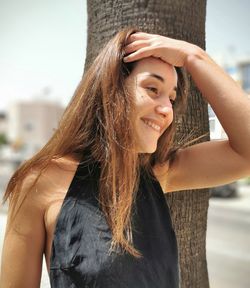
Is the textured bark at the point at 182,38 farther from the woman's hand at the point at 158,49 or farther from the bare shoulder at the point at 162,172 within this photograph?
the woman's hand at the point at 158,49

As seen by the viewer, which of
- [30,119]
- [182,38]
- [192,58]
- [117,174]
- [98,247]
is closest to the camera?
A: [98,247]

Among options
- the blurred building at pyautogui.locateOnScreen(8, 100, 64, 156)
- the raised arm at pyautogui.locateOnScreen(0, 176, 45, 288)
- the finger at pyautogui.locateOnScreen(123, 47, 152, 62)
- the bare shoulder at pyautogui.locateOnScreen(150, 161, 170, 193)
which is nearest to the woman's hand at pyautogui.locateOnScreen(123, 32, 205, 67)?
the finger at pyautogui.locateOnScreen(123, 47, 152, 62)

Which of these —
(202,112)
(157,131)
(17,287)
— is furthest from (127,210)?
(202,112)

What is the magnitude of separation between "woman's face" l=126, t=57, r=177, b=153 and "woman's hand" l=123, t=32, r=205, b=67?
0.13 ft

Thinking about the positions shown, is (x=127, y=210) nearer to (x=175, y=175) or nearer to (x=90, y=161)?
(x=90, y=161)

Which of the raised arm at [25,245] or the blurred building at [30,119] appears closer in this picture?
the raised arm at [25,245]

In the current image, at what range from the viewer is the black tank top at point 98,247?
1.10 meters

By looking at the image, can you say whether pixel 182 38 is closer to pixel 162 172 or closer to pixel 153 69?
pixel 153 69

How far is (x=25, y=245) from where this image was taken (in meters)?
1.14

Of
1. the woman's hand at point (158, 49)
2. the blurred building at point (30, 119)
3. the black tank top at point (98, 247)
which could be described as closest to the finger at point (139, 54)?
the woman's hand at point (158, 49)

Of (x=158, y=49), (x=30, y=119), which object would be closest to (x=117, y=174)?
(x=158, y=49)

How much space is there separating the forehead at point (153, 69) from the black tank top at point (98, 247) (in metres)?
0.37

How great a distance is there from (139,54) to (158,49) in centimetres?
10

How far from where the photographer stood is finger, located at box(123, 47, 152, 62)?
1294 millimetres
